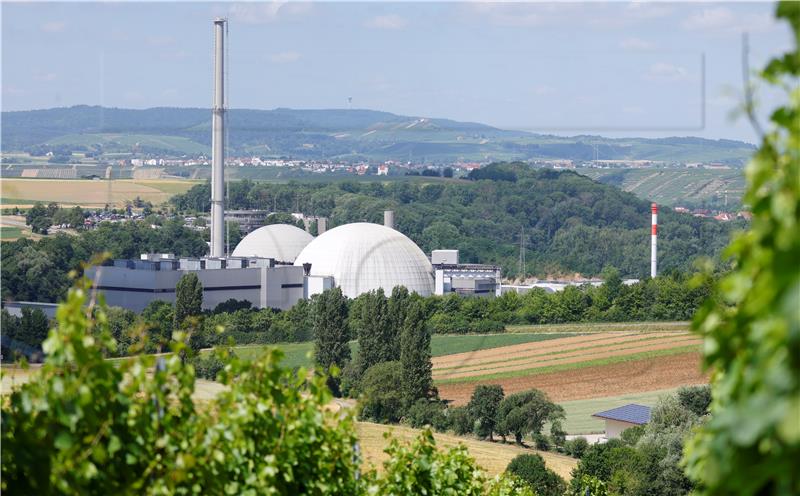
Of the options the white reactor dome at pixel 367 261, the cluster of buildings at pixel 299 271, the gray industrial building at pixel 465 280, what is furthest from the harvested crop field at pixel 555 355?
the white reactor dome at pixel 367 261

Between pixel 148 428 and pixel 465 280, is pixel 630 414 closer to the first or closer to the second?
pixel 465 280

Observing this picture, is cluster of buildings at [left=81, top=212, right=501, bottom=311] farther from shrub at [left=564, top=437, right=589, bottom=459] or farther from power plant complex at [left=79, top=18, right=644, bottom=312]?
shrub at [left=564, top=437, right=589, bottom=459]

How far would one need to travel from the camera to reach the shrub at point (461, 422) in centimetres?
2800

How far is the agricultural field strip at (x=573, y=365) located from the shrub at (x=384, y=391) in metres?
3.06

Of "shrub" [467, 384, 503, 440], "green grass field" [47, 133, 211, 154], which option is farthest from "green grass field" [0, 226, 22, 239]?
"green grass field" [47, 133, 211, 154]

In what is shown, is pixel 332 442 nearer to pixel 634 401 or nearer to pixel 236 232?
pixel 634 401

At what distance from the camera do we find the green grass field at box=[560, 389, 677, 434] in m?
29.3

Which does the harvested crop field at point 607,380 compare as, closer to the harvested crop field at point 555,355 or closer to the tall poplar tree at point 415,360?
the harvested crop field at point 555,355

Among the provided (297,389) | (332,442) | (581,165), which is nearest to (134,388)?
(297,389)

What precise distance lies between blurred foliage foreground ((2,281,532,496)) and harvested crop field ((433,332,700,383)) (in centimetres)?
2950

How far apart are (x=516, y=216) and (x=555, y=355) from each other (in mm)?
49230

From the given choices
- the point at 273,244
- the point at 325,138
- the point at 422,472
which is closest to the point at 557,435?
the point at 422,472

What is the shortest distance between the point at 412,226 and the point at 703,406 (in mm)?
49224

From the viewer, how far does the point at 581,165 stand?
109125 mm
